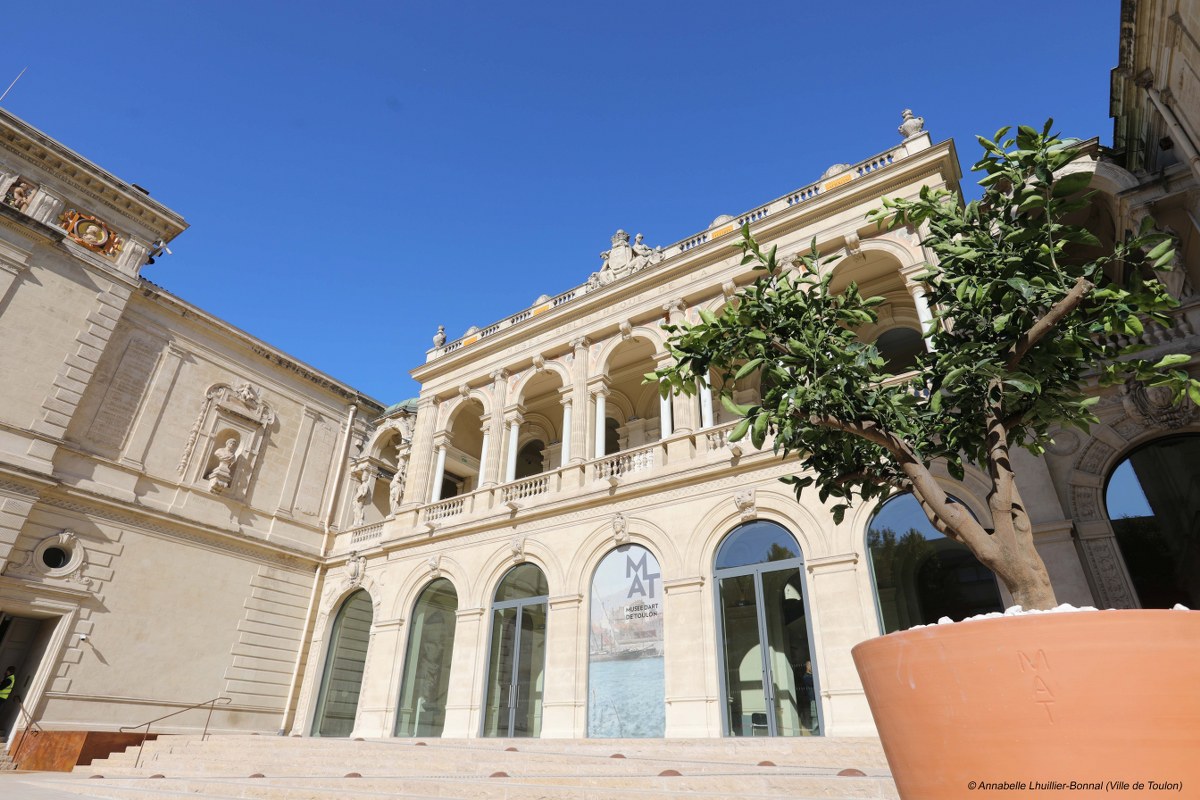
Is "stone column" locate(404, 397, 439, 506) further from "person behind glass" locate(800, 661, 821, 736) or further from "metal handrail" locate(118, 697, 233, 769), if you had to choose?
"person behind glass" locate(800, 661, 821, 736)

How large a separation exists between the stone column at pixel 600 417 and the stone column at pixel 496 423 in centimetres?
304

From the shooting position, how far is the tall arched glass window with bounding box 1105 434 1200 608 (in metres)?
8.91

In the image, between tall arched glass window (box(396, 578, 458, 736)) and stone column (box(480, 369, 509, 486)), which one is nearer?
tall arched glass window (box(396, 578, 458, 736))

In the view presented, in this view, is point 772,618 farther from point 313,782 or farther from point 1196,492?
point 313,782

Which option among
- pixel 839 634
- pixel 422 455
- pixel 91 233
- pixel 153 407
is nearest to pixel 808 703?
pixel 839 634

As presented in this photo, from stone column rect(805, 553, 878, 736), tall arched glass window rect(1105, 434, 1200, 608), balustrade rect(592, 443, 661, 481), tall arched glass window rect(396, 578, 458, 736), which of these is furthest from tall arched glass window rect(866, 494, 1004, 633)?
tall arched glass window rect(396, 578, 458, 736)

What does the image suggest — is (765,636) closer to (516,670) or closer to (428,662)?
(516,670)

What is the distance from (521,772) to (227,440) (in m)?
16.0

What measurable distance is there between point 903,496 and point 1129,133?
835 centimetres

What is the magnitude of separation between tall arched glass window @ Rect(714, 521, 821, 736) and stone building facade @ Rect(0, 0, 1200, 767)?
0.16ft

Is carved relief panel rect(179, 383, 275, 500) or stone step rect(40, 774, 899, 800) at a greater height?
carved relief panel rect(179, 383, 275, 500)

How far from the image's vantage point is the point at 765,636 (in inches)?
450

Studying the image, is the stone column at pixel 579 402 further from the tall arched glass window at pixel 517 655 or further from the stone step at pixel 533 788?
the stone step at pixel 533 788

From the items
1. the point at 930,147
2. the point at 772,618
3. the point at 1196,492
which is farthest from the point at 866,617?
the point at 930,147
